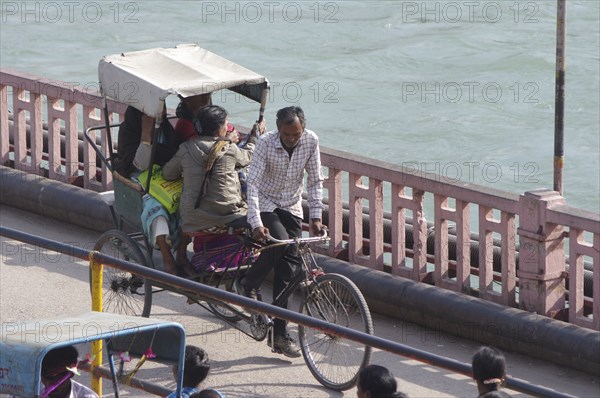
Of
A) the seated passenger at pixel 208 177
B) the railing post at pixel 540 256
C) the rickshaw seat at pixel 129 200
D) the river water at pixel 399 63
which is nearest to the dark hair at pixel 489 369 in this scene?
the seated passenger at pixel 208 177

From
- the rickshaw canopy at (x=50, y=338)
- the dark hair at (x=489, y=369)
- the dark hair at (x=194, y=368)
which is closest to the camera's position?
the dark hair at (x=489, y=369)

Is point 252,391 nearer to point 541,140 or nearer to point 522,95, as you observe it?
point 541,140

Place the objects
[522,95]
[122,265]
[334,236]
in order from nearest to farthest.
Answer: [122,265] → [334,236] → [522,95]

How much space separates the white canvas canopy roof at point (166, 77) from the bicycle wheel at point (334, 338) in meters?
→ 1.50

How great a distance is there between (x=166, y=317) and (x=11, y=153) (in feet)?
12.0

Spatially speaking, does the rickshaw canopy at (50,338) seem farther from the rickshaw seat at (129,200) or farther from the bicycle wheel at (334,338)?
the rickshaw seat at (129,200)

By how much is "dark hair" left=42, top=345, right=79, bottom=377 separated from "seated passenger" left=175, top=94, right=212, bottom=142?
3126mm

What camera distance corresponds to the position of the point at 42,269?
991 cm

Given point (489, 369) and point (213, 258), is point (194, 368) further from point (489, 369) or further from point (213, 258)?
point (213, 258)

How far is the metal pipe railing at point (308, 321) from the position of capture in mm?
4676

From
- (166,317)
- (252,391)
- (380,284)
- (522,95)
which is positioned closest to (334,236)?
(380,284)

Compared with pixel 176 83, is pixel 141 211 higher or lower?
lower

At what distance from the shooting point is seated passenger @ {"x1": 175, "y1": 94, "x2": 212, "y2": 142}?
8.43m

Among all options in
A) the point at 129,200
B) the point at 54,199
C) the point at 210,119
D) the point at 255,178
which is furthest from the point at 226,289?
the point at 54,199
